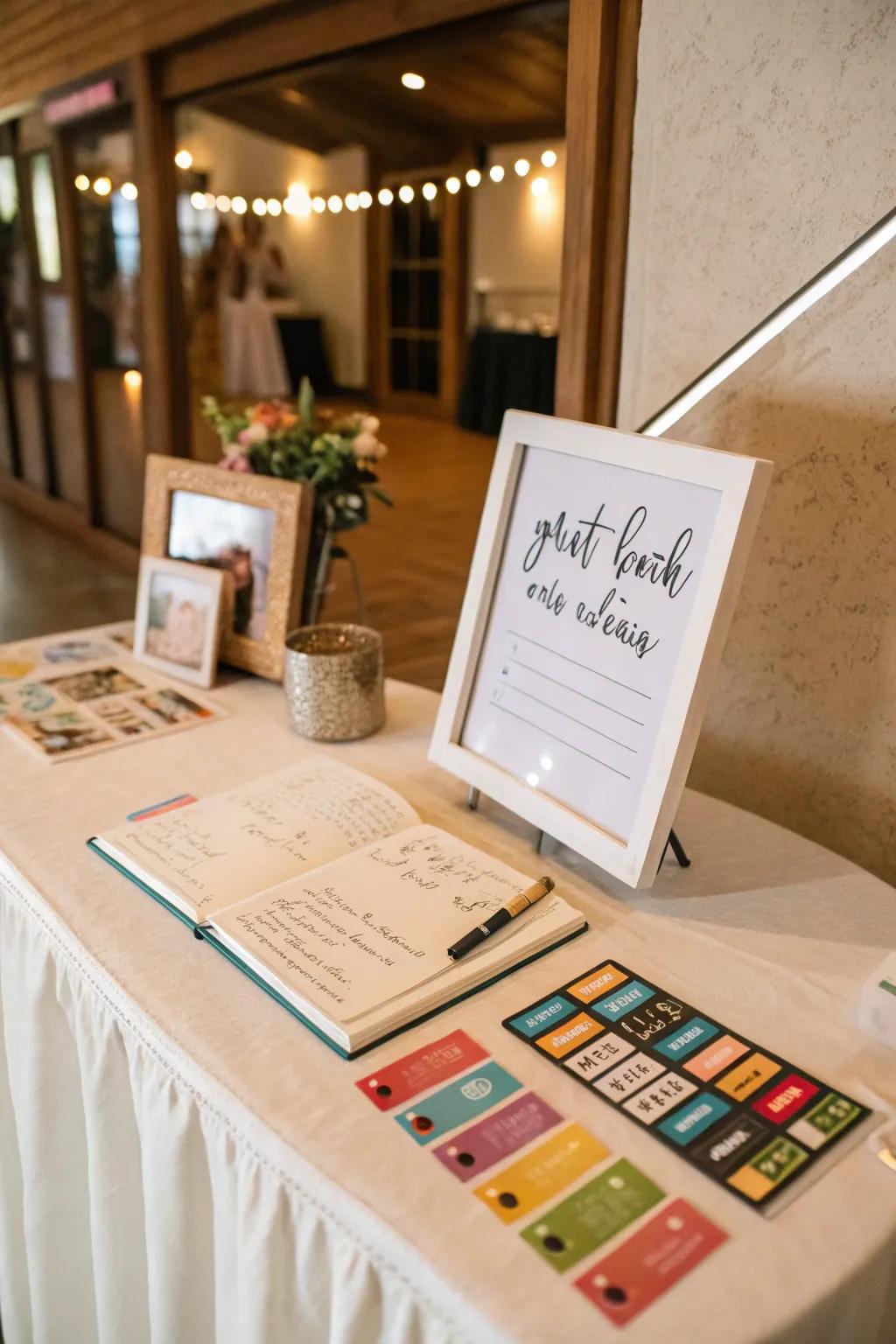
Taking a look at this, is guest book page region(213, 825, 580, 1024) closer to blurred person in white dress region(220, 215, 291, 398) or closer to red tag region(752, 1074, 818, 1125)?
red tag region(752, 1074, 818, 1125)

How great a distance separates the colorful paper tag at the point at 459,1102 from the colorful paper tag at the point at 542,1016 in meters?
→ 0.04

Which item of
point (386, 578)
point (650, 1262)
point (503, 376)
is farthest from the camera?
point (503, 376)

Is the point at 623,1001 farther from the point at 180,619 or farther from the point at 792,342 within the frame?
the point at 180,619

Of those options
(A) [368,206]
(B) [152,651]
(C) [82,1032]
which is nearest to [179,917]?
(C) [82,1032]

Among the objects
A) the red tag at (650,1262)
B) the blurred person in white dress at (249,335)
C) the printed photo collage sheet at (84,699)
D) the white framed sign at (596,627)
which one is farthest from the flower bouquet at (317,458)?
the blurred person in white dress at (249,335)

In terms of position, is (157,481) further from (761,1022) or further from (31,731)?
(761,1022)

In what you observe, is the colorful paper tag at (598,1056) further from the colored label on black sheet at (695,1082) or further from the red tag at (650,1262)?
the red tag at (650,1262)

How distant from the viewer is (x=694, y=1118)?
2.26ft

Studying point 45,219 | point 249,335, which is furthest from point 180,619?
point 249,335

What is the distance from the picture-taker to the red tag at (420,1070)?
0.71 m

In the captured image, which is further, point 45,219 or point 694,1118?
point 45,219

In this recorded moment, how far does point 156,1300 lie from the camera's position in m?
0.80

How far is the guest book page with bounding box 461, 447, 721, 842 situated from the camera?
900 mm

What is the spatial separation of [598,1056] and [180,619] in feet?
3.00
